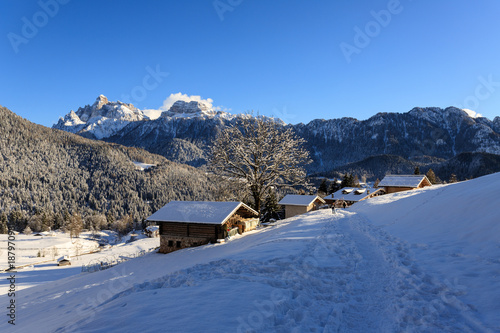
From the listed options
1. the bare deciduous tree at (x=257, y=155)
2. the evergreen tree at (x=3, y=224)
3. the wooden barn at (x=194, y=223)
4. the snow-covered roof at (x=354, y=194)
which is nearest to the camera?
the wooden barn at (x=194, y=223)

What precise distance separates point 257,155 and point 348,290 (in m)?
18.2

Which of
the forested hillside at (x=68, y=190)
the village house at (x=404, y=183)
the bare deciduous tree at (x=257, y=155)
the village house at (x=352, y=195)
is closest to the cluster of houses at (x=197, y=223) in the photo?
the bare deciduous tree at (x=257, y=155)

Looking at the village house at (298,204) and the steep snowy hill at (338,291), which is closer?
the steep snowy hill at (338,291)

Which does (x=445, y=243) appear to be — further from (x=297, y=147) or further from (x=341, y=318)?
(x=297, y=147)

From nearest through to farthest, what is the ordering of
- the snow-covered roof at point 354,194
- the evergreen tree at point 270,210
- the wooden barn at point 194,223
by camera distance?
the wooden barn at point 194,223, the evergreen tree at point 270,210, the snow-covered roof at point 354,194

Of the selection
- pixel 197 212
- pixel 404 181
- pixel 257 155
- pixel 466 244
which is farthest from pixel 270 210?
pixel 466 244

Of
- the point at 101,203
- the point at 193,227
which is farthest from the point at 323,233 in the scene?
the point at 101,203

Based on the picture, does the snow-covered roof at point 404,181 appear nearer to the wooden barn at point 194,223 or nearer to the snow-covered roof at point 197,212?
the snow-covered roof at point 197,212

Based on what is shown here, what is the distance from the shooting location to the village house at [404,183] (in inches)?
1973

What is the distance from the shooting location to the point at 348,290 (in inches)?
243

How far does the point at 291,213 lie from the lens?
157 ft

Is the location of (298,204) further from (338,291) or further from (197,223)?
(338,291)

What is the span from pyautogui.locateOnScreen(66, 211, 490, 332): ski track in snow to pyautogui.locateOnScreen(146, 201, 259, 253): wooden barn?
12.1 metres

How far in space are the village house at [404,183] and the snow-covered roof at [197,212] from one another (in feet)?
141
